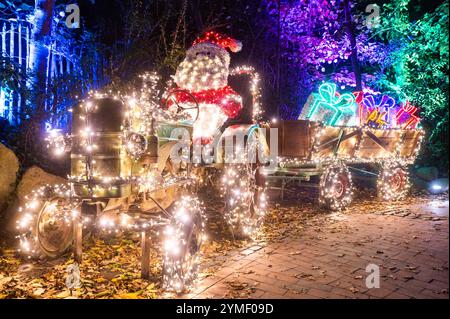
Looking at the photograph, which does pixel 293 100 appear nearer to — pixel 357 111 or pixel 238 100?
pixel 357 111

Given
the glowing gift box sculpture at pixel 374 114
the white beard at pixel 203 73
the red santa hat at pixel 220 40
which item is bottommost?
the glowing gift box sculpture at pixel 374 114

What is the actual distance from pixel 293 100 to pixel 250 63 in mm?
2513

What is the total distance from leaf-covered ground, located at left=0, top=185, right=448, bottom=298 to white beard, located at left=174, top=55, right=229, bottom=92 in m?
3.20

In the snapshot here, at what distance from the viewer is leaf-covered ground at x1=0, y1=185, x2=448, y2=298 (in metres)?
4.71

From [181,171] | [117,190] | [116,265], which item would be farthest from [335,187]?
[117,190]

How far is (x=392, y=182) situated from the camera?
12.0 m

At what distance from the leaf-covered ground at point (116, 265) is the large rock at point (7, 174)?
3.61ft

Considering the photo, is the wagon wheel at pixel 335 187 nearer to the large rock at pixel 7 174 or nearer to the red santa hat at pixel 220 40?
the red santa hat at pixel 220 40

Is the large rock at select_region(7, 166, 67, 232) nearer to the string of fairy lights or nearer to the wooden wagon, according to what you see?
the string of fairy lights

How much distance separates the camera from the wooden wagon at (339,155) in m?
8.74

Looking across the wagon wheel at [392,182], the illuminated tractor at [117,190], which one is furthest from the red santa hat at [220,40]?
the wagon wheel at [392,182]
